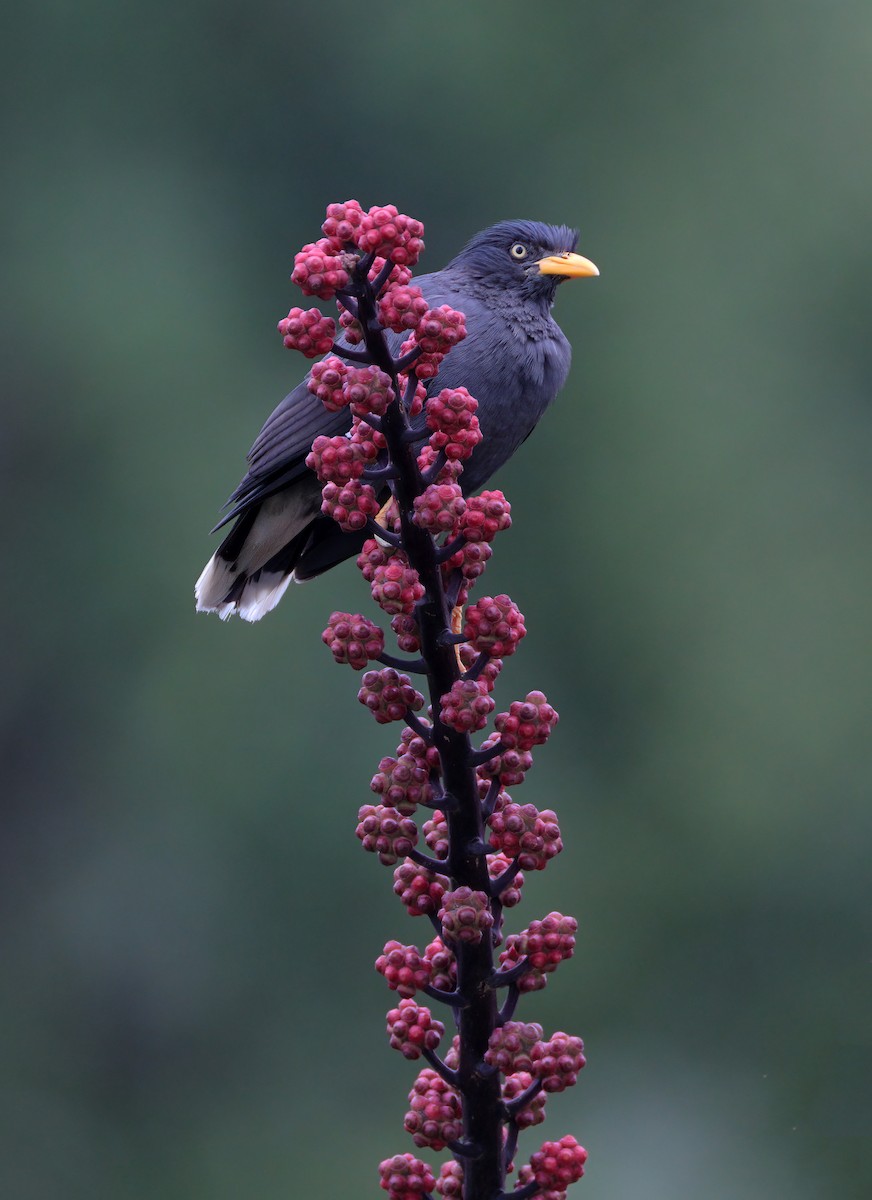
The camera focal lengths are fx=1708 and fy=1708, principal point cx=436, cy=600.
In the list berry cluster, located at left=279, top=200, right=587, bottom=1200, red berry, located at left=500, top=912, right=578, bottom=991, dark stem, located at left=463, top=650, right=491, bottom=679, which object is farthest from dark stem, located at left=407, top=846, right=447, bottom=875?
dark stem, located at left=463, top=650, right=491, bottom=679

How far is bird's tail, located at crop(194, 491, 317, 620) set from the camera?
3719 mm

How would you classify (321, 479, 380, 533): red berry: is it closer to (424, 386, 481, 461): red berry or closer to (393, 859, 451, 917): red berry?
(424, 386, 481, 461): red berry

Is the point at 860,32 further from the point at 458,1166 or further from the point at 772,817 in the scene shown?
the point at 458,1166

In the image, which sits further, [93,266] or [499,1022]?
[93,266]

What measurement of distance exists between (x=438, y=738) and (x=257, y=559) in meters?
1.82

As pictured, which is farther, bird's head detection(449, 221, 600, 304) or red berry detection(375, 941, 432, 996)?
bird's head detection(449, 221, 600, 304)

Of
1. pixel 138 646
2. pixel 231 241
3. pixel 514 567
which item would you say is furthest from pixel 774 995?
pixel 231 241

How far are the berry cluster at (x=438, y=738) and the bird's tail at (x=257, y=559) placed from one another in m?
1.65

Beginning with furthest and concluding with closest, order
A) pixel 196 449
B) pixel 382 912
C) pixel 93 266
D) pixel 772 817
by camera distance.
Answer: pixel 93 266 < pixel 196 449 < pixel 772 817 < pixel 382 912

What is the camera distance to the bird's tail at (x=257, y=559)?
372 centimetres

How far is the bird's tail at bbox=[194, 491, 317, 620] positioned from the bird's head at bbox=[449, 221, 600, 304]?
0.77 m

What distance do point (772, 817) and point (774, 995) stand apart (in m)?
1.06

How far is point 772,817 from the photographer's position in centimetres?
967

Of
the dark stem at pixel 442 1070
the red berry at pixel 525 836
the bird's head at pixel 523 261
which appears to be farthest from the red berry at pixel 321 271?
the bird's head at pixel 523 261
